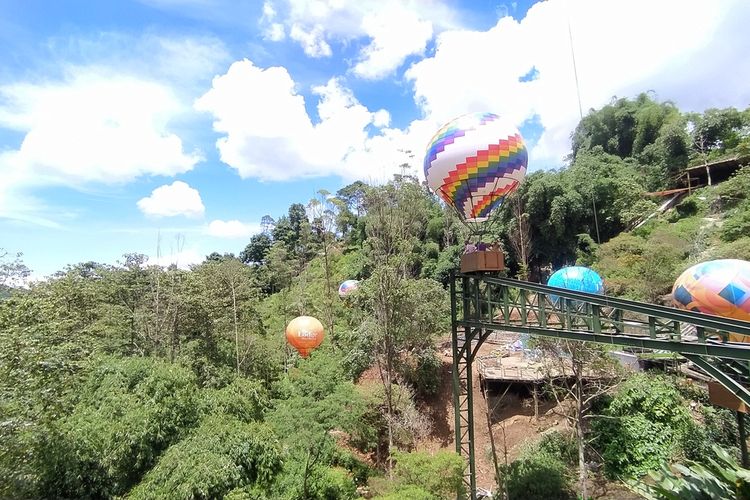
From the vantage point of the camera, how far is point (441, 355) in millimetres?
21625

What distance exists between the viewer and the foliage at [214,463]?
8844 millimetres

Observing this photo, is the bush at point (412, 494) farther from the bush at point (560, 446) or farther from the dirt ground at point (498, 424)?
the bush at point (560, 446)

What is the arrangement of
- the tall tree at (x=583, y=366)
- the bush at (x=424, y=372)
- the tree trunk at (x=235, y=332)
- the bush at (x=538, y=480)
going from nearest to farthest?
the bush at (x=538, y=480)
the tall tree at (x=583, y=366)
the tree trunk at (x=235, y=332)
the bush at (x=424, y=372)

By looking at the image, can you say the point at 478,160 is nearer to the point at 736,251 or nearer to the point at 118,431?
the point at 118,431

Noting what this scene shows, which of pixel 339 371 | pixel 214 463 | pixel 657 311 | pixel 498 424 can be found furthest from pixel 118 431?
pixel 498 424

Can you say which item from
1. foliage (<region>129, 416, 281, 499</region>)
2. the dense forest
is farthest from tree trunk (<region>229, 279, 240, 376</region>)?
foliage (<region>129, 416, 281, 499</region>)

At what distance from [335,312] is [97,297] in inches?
513

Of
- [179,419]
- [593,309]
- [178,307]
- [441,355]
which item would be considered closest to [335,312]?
[441,355]

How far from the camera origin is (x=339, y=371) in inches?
710

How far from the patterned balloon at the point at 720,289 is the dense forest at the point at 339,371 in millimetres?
3005

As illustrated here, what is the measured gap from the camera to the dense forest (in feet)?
30.4

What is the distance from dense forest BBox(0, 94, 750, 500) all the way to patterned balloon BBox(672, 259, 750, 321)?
3.00 metres

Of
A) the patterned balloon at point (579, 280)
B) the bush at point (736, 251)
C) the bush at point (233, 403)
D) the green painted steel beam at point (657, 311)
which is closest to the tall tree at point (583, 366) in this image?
the patterned balloon at point (579, 280)

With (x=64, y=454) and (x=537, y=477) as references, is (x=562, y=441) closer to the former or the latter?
(x=537, y=477)
